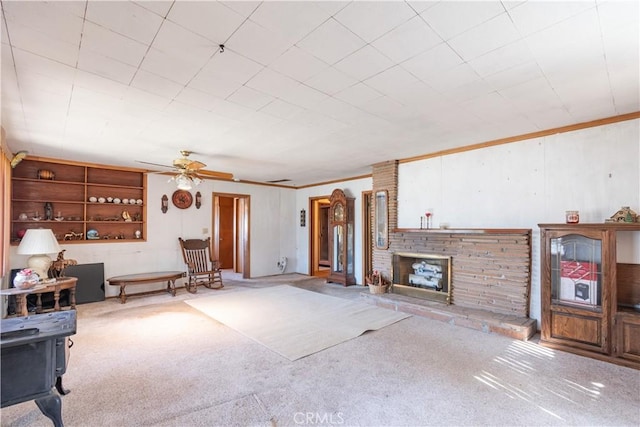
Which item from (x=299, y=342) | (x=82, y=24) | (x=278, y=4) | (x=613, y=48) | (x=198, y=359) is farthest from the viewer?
(x=299, y=342)

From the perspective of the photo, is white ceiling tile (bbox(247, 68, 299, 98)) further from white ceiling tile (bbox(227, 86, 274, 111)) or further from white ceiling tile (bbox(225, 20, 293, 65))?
white ceiling tile (bbox(225, 20, 293, 65))

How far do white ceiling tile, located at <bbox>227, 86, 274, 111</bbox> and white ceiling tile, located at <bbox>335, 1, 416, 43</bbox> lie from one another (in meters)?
1.13

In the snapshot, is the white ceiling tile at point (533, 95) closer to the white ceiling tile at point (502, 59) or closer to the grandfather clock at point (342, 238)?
the white ceiling tile at point (502, 59)

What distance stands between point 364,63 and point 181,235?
5.66 meters

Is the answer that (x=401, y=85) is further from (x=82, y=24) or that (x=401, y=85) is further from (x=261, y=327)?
(x=261, y=327)

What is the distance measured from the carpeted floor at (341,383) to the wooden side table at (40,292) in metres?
0.76

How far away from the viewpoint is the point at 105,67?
2.20 m

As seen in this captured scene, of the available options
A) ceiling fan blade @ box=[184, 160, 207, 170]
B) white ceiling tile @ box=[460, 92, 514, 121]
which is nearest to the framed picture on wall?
white ceiling tile @ box=[460, 92, 514, 121]

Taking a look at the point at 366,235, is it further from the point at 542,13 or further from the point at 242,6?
the point at 242,6

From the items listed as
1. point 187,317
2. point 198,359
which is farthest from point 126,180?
point 198,359

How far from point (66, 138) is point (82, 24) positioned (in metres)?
2.98

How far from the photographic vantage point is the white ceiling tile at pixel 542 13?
160 cm

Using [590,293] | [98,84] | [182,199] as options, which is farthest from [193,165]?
[590,293]

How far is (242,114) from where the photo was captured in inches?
124
